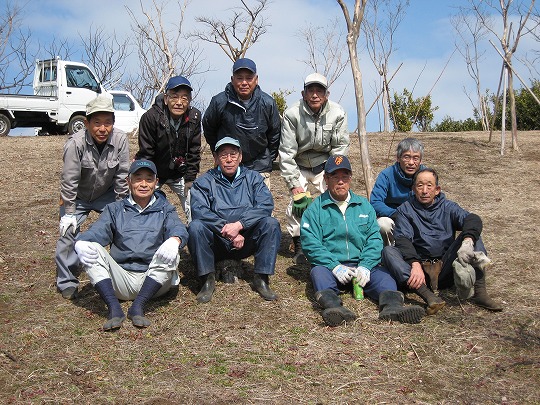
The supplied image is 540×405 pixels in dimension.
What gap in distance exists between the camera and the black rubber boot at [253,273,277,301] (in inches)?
167

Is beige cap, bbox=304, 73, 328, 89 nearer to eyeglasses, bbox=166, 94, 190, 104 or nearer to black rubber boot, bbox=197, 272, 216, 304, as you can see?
eyeglasses, bbox=166, 94, 190, 104

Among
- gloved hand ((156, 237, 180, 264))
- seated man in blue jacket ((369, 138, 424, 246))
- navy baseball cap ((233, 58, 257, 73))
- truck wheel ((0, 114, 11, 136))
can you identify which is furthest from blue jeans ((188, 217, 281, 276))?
truck wheel ((0, 114, 11, 136))

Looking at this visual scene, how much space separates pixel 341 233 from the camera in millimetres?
4223

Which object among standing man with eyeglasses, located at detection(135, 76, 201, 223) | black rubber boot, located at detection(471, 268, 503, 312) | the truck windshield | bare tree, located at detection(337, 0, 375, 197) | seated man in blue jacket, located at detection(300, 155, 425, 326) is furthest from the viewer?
the truck windshield

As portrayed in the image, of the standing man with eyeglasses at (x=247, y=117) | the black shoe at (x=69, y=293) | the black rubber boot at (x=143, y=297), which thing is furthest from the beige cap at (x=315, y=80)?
the black shoe at (x=69, y=293)

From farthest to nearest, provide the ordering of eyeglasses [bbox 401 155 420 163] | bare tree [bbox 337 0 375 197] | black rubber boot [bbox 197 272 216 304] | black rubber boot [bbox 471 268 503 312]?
1. bare tree [bbox 337 0 375 197]
2. eyeglasses [bbox 401 155 420 163]
3. black rubber boot [bbox 197 272 216 304]
4. black rubber boot [bbox 471 268 503 312]

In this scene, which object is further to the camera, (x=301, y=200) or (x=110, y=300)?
(x=301, y=200)

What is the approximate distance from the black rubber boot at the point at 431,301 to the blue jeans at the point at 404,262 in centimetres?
14

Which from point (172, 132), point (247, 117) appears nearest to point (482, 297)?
point (247, 117)

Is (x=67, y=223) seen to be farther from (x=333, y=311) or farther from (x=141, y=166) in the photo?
(x=333, y=311)

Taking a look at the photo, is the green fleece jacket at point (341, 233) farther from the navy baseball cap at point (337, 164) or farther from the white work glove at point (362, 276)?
the navy baseball cap at point (337, 164)

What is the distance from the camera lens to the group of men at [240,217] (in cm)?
389

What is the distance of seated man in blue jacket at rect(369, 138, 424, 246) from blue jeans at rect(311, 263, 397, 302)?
432 mm

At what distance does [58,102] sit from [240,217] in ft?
40.2
